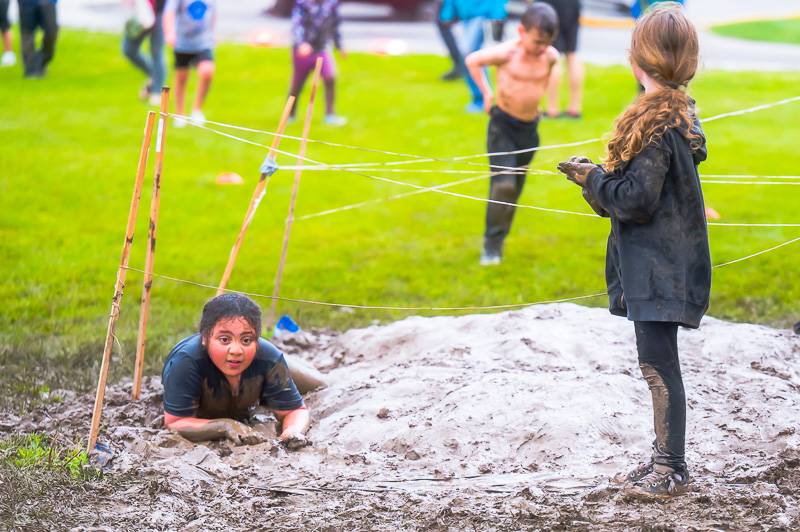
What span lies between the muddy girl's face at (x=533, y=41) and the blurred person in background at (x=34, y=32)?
8254 mm

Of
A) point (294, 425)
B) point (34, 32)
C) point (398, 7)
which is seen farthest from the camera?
point (398, 7)

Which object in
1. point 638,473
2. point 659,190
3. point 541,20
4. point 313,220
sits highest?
point 541,20

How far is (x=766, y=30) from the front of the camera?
19516 millimetres

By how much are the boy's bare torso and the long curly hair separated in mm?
3863

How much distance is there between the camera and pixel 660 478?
408cm

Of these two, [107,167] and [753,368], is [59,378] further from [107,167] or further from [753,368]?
[107,167]

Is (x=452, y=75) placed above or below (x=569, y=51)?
below

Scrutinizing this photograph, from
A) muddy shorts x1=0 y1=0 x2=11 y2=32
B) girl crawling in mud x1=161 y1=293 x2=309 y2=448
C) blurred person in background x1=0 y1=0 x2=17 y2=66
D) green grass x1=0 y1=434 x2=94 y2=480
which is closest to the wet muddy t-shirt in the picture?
girl crawling in mud x1=161 y1=293 x2=309 y2=448

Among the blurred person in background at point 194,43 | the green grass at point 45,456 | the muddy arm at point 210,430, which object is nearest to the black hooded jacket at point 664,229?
the muddy arm at point 210,430

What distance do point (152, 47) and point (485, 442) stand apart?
9673mm

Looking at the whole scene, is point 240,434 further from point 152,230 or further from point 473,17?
point 473,17

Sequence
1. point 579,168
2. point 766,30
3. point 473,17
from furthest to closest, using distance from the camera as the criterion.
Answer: point 766,30 → point 473,17 → point 579,168

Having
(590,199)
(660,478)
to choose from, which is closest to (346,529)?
(660,478)

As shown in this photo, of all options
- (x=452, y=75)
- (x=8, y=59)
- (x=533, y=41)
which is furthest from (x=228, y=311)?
(x=8, y=59)
